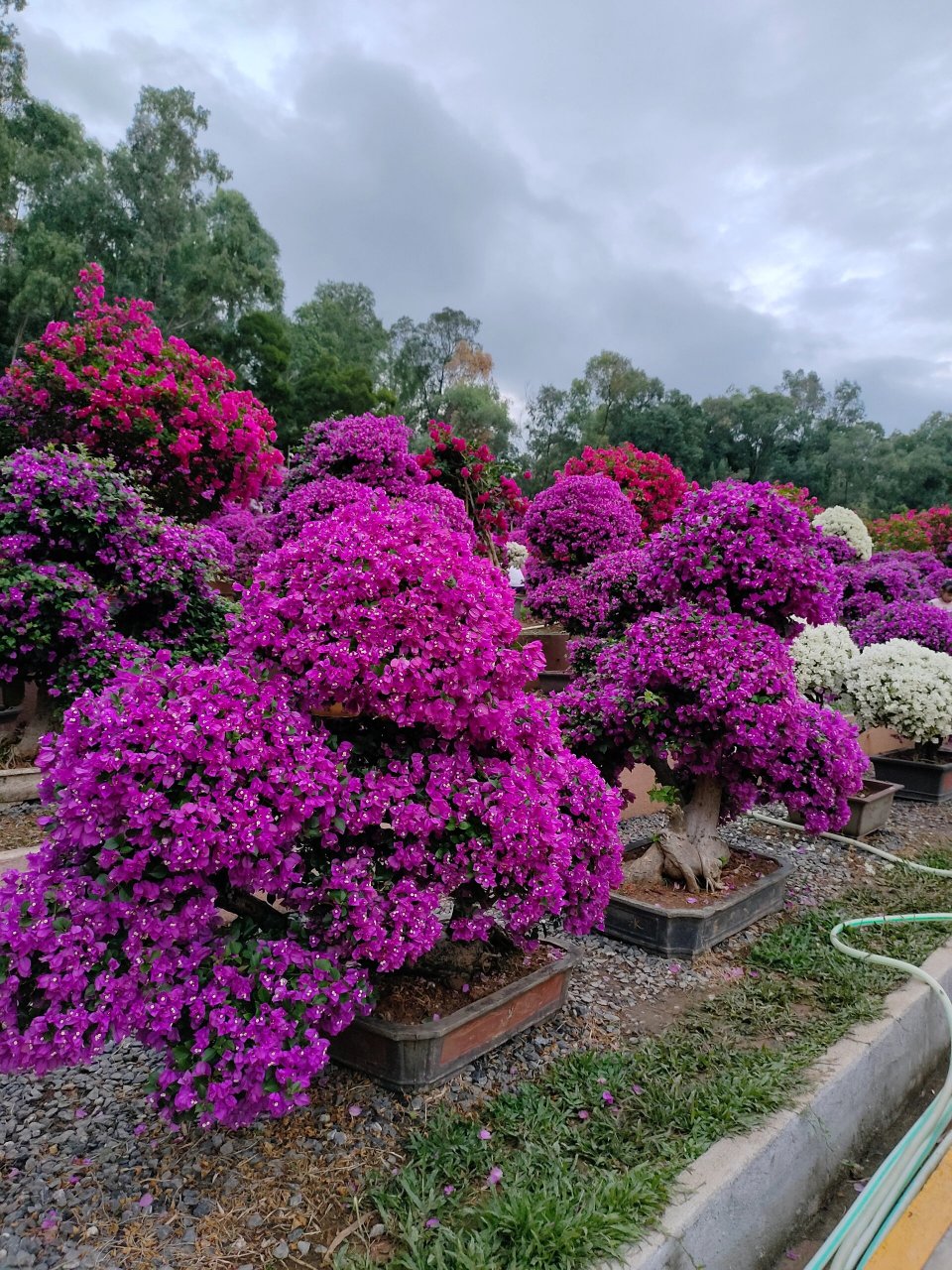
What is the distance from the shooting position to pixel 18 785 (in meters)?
4.28

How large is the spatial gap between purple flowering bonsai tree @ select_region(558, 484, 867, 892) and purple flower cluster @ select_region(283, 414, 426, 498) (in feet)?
8.01

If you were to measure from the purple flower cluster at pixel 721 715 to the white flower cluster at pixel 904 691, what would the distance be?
2.77 metres

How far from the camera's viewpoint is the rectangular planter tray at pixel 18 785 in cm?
425

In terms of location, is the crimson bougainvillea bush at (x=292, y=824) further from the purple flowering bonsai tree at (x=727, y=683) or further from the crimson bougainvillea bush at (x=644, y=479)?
the crimson bougainvillea bush at (x=644, y=479)

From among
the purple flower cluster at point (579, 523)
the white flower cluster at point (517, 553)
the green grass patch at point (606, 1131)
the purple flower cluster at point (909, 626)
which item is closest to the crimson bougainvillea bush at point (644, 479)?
the purple flower cluster at point (579, 523)

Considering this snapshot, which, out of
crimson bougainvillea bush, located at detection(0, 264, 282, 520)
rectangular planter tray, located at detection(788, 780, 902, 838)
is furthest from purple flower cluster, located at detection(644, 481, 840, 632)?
crimson bougainvillea bush, located at detection(0, 264, 282, 520)

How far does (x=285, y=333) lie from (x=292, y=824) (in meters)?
25.4

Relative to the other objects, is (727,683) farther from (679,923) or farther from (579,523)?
(579,523)

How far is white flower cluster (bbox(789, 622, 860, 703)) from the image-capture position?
6348mm

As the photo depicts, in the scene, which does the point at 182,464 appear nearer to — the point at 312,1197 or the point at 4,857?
the point at 4,857

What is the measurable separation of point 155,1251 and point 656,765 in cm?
258

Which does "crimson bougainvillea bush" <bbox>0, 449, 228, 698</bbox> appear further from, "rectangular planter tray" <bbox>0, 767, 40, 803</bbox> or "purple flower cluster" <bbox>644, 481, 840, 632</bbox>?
"purple flower cluster" <bbox>644, 481, 840, 632</bbox>

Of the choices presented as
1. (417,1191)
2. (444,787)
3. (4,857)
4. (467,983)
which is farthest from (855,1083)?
(4,857)

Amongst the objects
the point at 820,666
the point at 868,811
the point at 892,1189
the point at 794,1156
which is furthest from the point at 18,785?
the point at 820,666
